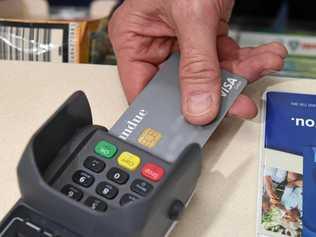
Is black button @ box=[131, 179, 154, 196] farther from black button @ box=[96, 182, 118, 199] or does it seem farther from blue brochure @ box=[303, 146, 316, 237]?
blue brochure @ box=[303, 146, 316, 237]

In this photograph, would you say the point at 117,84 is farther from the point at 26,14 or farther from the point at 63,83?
the point at 26,14

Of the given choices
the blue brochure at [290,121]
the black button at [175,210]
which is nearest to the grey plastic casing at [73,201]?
the black button at [175,210]

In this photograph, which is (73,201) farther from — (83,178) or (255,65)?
(255,65)

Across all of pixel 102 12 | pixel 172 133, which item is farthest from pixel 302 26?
pixel 172 133

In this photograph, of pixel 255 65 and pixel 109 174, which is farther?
pixel 255 65

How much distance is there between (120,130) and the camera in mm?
395

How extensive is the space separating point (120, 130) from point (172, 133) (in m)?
0.04

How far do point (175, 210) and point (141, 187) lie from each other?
0.03 metres

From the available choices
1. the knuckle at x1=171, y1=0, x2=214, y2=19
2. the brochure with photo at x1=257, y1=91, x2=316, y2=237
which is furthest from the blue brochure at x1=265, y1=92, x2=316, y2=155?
the knuckle at x1=171, y1=0, x2=214, y2=19

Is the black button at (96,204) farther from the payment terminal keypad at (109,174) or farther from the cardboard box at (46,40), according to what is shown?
the cardboard box at (46,40)

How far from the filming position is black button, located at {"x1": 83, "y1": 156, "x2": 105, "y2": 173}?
1.16 feet

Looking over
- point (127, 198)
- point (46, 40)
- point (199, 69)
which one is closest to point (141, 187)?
point (127, 198)

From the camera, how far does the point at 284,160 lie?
1.37ft

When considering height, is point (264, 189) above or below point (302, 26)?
above
